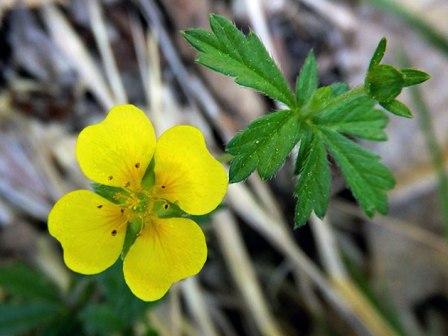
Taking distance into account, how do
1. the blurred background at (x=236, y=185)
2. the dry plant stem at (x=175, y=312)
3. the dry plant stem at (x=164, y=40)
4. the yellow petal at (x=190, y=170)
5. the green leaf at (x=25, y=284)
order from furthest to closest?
the dry plant stem at (x=164, y=40)
the blurred background at (x=236, y=185)
the dry plant stem at (x=175, y=312)
the green leaf at (x=25, y=284)
the yellow petal at (x=190, y=170)

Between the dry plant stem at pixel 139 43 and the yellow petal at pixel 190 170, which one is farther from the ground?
the yellow petal at pixel 190 170

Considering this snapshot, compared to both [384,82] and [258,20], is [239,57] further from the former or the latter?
[258,20]

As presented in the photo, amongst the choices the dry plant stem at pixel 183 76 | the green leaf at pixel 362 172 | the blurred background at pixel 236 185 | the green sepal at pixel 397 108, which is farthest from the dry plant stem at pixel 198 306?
the green sepal at pixel 397 108

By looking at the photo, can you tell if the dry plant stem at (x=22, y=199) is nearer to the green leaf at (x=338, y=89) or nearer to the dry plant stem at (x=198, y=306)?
the dry plant stem at (x=198, y=306)

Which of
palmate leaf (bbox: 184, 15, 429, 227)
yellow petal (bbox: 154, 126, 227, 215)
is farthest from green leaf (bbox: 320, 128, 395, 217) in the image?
yellow petal (bbox: 154, 126, 227, 215)

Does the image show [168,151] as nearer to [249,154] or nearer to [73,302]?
[249,154]

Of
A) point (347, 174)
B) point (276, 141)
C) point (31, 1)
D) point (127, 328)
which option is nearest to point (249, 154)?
point (276, 141)

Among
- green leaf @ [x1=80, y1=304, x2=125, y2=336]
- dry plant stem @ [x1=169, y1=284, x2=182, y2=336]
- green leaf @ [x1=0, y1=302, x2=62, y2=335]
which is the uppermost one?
green leaf @ [x1=80, y1=304, x2=125, y2=336]

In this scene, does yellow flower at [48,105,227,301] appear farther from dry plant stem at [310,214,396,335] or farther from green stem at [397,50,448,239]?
green stem at [397,50,448,239]
